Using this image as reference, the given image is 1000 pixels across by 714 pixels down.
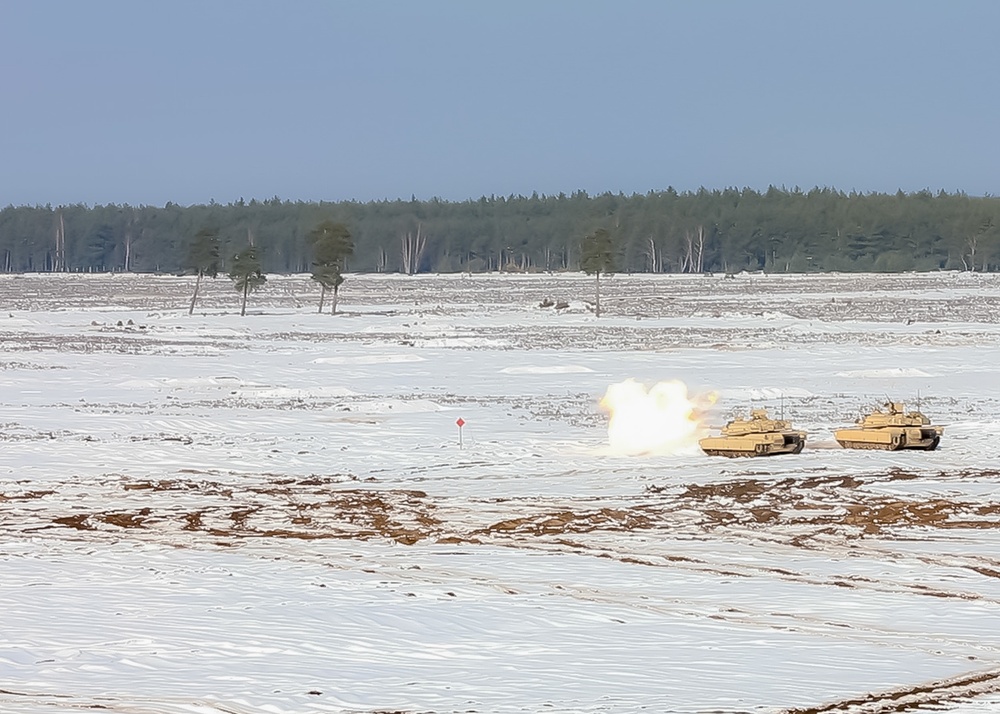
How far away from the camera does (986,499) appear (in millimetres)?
23484

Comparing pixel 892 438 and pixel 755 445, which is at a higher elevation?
pixel 892 438

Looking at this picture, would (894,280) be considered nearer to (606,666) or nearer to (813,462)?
(813,462)

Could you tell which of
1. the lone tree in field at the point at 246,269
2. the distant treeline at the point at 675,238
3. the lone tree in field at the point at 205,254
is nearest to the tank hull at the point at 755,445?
the lone tree in field at the point at 246,269

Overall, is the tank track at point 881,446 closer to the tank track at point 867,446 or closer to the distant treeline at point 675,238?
the tank track at point 867,446

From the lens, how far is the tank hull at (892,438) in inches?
1145

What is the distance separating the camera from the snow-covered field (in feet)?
41.9

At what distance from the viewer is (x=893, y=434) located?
1144 inches

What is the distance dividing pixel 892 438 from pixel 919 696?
686 inches

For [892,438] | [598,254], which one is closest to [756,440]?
[892,438]

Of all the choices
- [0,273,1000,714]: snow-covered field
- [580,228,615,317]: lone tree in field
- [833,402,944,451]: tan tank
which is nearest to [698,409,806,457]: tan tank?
[0,273,1000,714]: snow-covered field

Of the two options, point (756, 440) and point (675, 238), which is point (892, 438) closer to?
point (756, 440)

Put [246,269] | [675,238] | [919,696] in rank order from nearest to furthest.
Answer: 1. [919,696]
2. [246,269]
3. [675,238]

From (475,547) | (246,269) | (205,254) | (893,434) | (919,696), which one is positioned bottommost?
(475,547)

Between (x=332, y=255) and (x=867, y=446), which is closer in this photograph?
(x=867, y=446)
